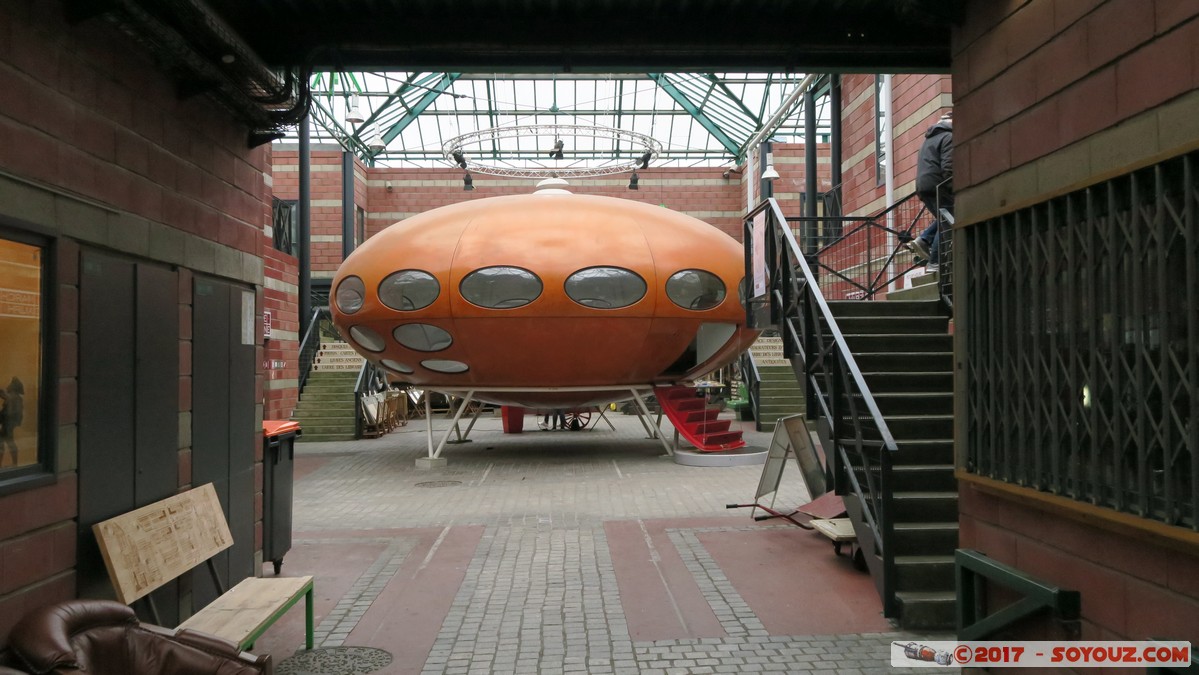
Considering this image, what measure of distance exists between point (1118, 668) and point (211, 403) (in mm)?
5207

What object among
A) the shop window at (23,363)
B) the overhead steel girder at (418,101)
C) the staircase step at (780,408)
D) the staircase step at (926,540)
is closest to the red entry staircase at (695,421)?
the staircase step at (780,408)

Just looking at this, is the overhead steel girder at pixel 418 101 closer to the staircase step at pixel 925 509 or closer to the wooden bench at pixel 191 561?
the wooden bench at pixel 191 561

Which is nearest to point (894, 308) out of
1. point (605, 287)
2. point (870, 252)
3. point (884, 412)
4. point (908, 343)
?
point (908, 343)

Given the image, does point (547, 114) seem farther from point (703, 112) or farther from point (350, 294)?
point (350, 294)

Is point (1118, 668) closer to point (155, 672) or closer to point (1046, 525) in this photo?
point (1046, 525)

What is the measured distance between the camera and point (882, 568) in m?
5.50

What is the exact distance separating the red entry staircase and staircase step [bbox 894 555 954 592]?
330 inches

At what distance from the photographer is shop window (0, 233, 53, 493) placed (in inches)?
139

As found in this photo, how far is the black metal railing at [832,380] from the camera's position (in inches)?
220

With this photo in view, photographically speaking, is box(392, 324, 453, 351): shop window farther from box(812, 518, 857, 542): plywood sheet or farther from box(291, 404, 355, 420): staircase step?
box(812, 518, 857, 542): plywood sheet

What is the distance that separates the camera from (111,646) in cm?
360

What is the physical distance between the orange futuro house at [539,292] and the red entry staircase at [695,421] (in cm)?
80

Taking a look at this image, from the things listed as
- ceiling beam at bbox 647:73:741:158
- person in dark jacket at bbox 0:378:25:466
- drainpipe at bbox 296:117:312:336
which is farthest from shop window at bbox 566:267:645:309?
ceiling beam at bbox 647:73:741:158

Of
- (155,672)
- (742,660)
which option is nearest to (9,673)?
(155,672)
